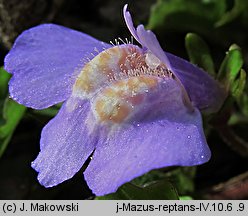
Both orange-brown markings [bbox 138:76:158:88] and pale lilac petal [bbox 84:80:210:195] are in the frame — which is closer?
pale lilac petal [bbox 84:80:210:195]

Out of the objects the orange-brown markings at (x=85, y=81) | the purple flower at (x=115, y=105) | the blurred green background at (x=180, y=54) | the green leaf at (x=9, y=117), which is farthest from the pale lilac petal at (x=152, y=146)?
the green leaf at (x=9, y=117)

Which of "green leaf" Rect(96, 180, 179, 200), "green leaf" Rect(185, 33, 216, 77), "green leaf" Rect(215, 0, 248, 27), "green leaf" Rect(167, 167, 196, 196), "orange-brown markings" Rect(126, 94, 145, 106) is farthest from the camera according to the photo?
"green leaf" Rect(215, 0, 248, 27)

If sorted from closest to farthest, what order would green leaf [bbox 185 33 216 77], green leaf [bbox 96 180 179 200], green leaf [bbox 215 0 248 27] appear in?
green leaf [bbox 96 180 179 200]
green leaf [bbox 185 33 216 77]
green leaf [bbox 215 0 248 27]

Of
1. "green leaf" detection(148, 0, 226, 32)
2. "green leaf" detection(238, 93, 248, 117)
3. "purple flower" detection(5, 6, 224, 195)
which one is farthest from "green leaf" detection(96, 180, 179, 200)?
"green leaf" detection(148, 0, 226, 32)

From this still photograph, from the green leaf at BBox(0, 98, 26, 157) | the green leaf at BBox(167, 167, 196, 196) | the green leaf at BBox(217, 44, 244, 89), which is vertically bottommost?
the green leaf at BBox(167, 167, 196, 196)

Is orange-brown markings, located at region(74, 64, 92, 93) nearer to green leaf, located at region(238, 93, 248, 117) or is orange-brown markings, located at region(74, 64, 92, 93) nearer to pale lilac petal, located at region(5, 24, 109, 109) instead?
pale lilac petal, located at region(5, 24, 109, 109)

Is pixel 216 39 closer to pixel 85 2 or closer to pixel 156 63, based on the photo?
pixel 85 2

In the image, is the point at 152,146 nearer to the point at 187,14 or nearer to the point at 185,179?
the point at 185,179

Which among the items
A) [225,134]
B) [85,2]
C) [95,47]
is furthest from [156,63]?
[85,2]

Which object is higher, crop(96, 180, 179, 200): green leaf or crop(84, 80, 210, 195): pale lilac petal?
crop(84, 80, 210, 195): pale lilac petal
